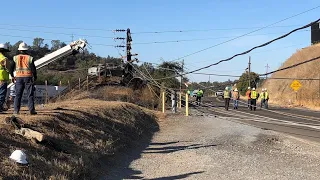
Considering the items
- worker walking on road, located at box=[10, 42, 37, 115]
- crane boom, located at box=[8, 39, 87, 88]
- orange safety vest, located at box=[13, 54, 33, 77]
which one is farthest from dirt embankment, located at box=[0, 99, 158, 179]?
crane boom, located at box=[8, 39, 87, 88]

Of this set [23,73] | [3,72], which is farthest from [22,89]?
[3,72]

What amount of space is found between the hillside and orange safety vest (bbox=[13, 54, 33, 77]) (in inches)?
1436

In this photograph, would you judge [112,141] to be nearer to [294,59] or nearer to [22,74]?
[22,74]

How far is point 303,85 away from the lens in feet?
169

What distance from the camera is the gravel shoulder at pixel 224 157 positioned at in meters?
8.00

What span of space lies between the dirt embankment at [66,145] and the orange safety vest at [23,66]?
1209 millimetres

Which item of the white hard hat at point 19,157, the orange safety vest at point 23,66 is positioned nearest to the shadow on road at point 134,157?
the white hard hat at point 19,157

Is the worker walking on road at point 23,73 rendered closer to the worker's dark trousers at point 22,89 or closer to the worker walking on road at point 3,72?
the worker's dark trousers at point 22,89

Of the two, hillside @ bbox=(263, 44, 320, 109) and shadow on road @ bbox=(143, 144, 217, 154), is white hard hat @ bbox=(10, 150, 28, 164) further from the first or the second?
hillside @ bbox=(263, 44, 320, 109)

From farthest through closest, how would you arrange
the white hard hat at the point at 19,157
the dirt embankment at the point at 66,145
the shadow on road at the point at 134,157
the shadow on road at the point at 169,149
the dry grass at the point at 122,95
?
1. the dry grass at the point at 122,95
2. the shadow on road at the point at 169,149
3. the shadow on road at the point at 134,157
4. the dirt embankment at the point at 66,145
5. the white hard hat at the point at 19,157

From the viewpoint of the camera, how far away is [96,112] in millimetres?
12891

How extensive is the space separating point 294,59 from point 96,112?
184 feet

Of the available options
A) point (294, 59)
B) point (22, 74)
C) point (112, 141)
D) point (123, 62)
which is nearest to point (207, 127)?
point (112, 141)

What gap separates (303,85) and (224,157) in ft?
147
